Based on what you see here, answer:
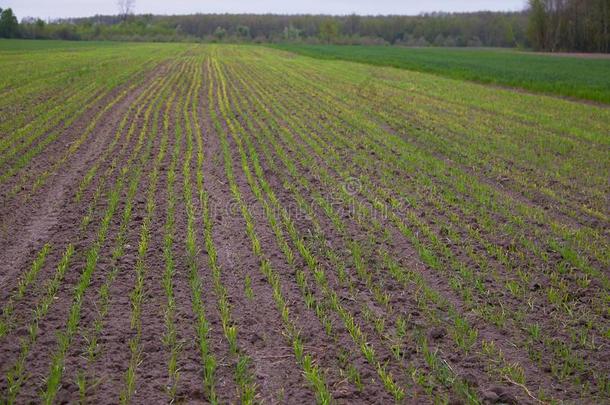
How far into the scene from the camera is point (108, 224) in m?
6.95

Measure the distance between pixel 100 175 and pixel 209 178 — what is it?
1983mm

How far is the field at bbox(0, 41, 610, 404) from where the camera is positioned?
4.00 metres

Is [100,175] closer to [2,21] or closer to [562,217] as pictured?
[562,217]

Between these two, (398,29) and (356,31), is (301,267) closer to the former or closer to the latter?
(398,29)

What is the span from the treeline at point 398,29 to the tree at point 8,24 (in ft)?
0.49

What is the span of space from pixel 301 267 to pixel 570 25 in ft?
245

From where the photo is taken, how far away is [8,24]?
87562mm

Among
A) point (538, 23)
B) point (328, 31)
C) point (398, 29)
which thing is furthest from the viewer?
point (398, 29)

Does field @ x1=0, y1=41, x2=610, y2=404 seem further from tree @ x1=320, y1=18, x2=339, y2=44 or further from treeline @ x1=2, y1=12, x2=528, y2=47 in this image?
tree @ x1=320, y1=18, x2=339, y2=44

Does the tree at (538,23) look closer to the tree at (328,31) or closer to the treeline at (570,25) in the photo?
the treeline at (570,25)

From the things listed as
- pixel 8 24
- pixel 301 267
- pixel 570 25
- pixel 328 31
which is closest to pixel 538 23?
pixel 570 25

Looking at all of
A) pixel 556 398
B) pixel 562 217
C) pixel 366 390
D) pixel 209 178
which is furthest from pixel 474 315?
pixel 209 178

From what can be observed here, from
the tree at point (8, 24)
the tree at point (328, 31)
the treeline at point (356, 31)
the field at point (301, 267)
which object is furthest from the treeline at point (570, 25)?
the tree at point (8, 24)

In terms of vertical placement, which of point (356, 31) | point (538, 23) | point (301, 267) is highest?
point (356, 31)
